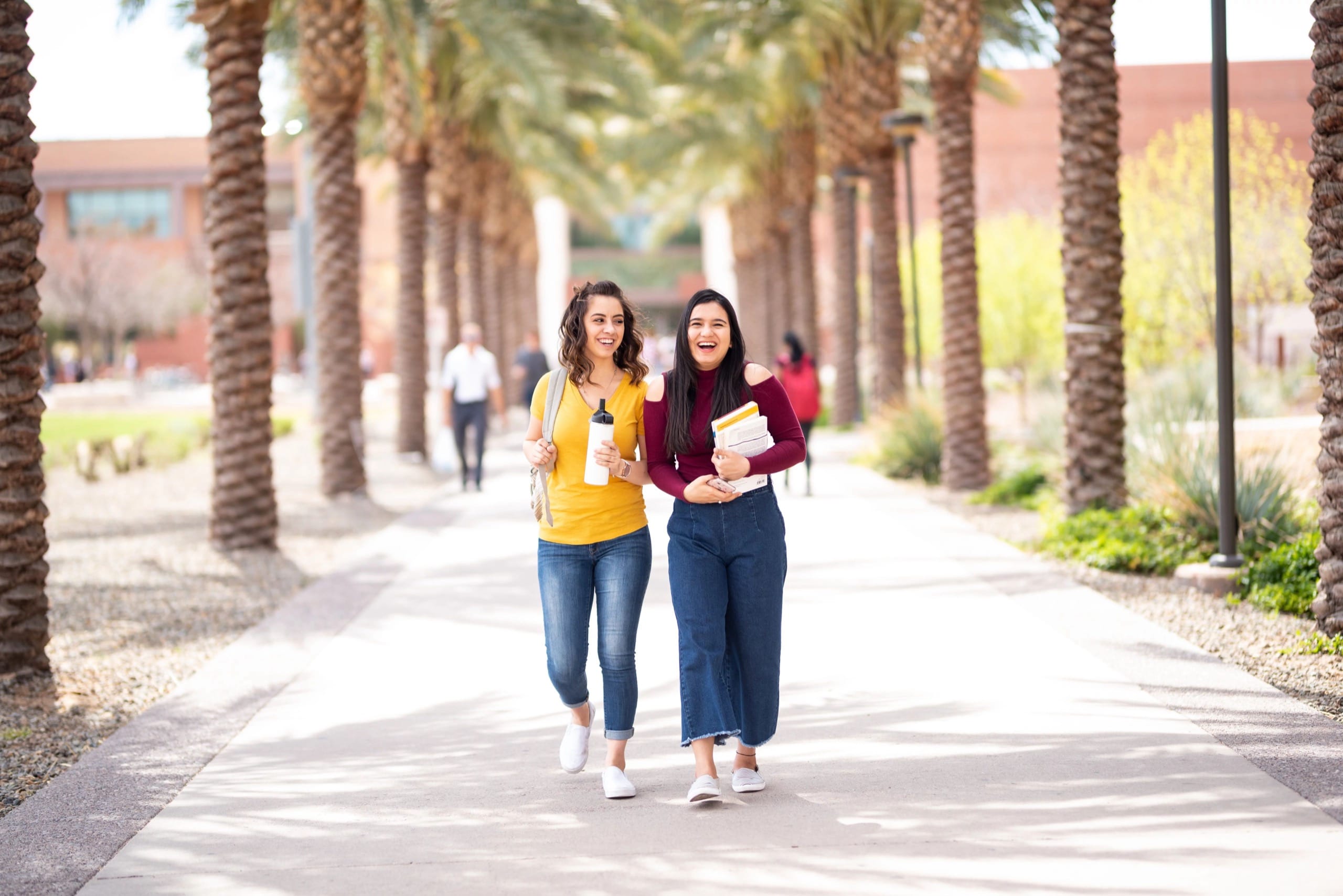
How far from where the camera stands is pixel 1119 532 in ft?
34.7

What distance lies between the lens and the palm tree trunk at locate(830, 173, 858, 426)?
2703cm

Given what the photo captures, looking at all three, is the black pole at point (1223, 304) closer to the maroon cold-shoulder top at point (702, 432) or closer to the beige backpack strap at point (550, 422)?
the maroon cold-shoulder top at point (702, 432)

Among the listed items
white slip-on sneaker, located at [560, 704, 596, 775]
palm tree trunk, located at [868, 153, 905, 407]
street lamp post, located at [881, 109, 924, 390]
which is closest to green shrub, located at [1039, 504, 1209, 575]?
white slip-on sneaker, located at [560, 704, 596, 775]

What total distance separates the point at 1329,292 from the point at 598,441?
4.46 m

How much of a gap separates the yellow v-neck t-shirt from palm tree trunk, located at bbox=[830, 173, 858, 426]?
2196 cm

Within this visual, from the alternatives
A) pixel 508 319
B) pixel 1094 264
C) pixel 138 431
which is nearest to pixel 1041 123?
pixel 508 319

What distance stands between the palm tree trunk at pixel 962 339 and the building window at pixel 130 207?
67681 mm

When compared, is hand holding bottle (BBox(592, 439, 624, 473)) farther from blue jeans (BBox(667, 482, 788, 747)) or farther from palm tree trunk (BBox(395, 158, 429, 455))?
palm tree trunk (BBox(395, 158, 429, 455))

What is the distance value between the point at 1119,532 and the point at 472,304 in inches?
819


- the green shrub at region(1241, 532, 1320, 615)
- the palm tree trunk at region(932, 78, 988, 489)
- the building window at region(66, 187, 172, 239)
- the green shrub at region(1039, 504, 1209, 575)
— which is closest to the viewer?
the green shrub at region(1241, 532, 1320, 615)

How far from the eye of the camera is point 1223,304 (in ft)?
29.3

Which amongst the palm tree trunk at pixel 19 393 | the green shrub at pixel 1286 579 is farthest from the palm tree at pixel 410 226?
the green shrub at pixel 1286 579

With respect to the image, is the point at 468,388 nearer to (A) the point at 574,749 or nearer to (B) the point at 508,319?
(A) the point at 574,749

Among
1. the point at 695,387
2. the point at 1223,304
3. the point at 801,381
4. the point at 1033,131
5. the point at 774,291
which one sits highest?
the point at 1033,131
